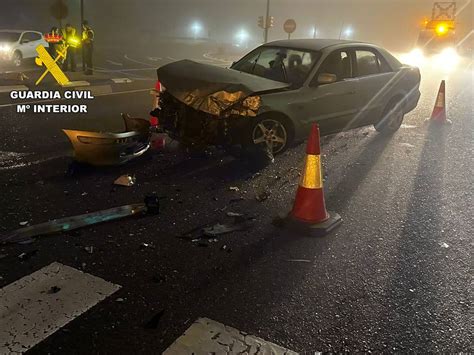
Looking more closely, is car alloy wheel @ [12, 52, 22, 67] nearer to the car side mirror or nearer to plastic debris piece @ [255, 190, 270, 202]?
the car side mirror

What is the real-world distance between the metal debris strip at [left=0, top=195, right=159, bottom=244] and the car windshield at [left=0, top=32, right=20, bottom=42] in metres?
15.8

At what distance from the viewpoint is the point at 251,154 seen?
20.1 feet

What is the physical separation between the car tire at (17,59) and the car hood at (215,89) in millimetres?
13673

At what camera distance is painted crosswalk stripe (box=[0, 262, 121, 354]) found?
2.57 m

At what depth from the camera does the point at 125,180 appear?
5152 millimetres

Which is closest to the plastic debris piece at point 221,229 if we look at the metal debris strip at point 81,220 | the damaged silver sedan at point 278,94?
the metal debris strip at point 81,220

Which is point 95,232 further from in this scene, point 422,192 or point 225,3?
point 225,3

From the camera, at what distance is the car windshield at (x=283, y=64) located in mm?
6484

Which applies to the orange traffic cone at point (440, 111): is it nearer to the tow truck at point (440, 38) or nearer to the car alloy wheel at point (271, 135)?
the car alloy wheel at point (271, 135)

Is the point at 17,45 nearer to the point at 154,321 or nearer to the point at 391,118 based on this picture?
the point at 391,118

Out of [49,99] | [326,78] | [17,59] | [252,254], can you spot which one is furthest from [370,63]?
[17,59]

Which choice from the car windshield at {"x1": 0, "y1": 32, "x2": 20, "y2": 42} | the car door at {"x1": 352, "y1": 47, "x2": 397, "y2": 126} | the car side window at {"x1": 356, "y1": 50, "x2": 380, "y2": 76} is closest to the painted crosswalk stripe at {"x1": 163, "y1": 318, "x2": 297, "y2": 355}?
the car door at {"x1": 352, "y1": 47, "x2": 397, "y2": 126}

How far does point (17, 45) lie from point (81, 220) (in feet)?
52.2

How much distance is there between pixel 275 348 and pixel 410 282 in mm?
1402
